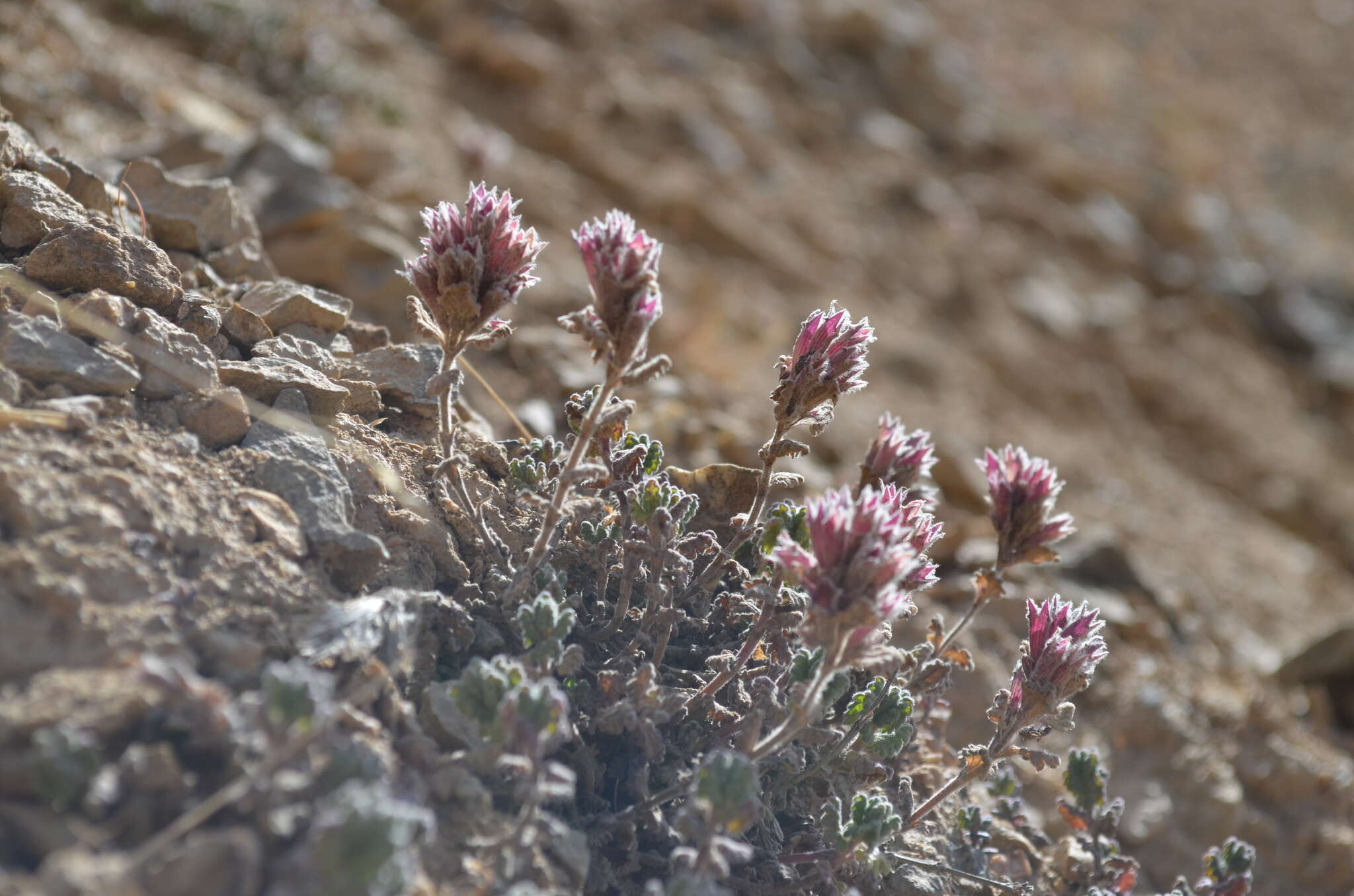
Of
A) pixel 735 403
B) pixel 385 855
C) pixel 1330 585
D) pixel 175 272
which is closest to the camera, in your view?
pixel 385 855

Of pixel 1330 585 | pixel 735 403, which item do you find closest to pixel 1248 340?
pixel 1330 585

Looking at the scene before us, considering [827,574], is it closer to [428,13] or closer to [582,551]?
[582,551]

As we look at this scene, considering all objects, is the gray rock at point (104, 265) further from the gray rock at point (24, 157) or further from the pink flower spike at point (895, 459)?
the pink flower spike at point (895, 459)

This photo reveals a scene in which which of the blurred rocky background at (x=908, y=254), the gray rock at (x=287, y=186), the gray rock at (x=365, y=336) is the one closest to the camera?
the gray rock at (x=365, y=336)

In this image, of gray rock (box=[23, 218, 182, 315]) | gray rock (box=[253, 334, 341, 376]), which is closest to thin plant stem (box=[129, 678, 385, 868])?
gray rock (box=[253, 334, 341, 376])

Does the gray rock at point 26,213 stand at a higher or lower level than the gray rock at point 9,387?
higher

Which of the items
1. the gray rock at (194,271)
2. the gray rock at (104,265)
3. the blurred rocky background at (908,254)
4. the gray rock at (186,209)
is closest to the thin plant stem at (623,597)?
the blurred rocky background at (908,254)

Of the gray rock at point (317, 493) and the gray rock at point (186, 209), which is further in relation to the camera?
the gray rock at point (186, 209)

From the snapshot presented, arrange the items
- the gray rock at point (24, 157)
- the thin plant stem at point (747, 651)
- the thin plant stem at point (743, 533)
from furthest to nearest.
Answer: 1. the gray rock at point (24, 157)
2. the thin plant stem at point (743, 533)
3. the thin plant stem at point (747, 651)
